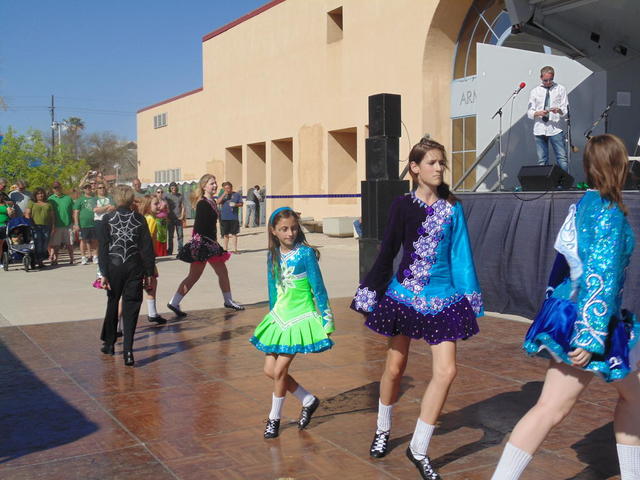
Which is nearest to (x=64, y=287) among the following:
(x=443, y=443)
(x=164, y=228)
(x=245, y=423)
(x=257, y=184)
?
(x=164, y=228)

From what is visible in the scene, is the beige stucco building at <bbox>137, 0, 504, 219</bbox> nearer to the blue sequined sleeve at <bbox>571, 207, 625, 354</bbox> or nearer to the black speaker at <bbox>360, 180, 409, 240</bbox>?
the black speaker at <bbox>360, 180, 409, 240</bbox>

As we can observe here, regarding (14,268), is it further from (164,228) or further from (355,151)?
(355,151)

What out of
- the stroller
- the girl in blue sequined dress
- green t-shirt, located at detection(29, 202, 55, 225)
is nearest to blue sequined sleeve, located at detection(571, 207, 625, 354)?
the girl in blue sequined dress

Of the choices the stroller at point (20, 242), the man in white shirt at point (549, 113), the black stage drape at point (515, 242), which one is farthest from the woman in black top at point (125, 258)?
the stroller at point (20, 242)

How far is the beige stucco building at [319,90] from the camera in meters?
22.5

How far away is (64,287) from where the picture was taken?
1281 cm

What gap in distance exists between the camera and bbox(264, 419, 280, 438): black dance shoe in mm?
4816

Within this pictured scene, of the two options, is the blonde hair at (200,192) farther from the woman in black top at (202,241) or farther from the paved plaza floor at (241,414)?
the paved plaza floor at (241,414)

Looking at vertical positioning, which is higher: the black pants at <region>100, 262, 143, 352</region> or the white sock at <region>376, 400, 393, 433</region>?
the black pants at <region>100, 262, 143, 352</region>

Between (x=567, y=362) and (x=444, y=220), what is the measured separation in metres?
1.17

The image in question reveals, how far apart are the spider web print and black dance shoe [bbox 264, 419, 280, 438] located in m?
2.88

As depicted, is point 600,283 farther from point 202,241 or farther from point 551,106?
point 551,106

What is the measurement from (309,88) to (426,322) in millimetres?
25820

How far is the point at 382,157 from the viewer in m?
10.5
